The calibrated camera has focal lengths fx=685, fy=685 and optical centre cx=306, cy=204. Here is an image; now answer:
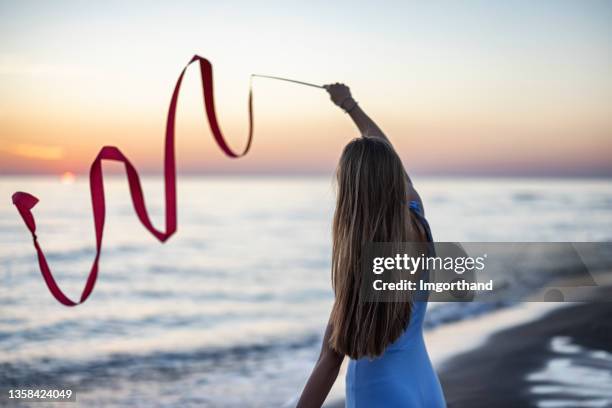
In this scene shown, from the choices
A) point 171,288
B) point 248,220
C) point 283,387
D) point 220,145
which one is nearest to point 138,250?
point 171,288

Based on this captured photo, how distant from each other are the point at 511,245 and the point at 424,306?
1799 cm

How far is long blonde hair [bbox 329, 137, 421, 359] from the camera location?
2000mm

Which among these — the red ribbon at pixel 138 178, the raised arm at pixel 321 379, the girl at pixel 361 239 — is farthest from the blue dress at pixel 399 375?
the red ribbon at pixel 138 178

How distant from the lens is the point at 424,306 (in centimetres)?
227

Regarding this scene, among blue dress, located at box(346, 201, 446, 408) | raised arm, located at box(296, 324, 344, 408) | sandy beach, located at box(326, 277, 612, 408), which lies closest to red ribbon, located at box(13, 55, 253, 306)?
raised arm, located at box(296, 324, 344, 408)

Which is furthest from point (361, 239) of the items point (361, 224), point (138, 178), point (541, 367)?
point (541, 367)

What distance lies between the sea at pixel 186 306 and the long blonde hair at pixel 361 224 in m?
0.31

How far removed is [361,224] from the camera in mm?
2006

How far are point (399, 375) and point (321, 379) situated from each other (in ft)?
1.05

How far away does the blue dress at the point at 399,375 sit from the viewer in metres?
2.24

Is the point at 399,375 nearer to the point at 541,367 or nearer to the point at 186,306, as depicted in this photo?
the point at 541,367

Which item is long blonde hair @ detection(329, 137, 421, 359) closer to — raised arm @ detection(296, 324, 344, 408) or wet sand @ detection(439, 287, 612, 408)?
raised arm @ detection(296, 324, 344, 408)

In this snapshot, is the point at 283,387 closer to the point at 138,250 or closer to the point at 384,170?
the point at 384,170

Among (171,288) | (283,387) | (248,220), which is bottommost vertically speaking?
(283,387)
